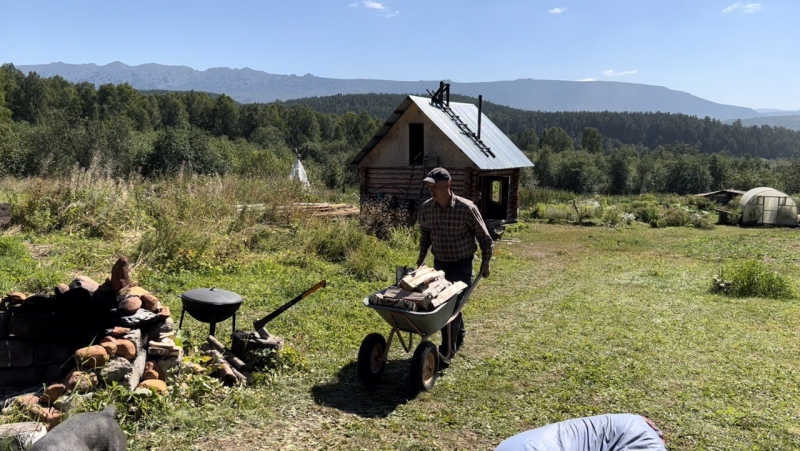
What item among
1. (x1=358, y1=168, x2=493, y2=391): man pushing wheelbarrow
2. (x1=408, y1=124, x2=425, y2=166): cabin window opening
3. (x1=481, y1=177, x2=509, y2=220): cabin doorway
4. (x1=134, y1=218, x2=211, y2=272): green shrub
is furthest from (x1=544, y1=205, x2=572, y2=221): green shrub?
(x1=358, y1=168, x2=493, y2=391): man pushing wheelbarrow

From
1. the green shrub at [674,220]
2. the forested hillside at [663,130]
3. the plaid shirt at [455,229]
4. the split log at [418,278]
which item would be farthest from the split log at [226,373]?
the forested hillside at [663,130]

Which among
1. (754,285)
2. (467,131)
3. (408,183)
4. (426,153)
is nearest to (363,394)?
(754,285)

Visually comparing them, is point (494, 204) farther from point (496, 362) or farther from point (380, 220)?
point (496, 362)

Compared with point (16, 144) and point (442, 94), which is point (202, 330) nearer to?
point (442, 94)

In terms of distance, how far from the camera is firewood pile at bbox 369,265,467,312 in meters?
4.82

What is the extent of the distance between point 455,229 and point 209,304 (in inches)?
101

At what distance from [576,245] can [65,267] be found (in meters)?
14.0

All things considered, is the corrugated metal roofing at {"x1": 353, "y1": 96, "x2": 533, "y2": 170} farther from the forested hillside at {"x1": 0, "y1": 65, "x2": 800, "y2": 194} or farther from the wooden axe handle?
the wooden axe handle

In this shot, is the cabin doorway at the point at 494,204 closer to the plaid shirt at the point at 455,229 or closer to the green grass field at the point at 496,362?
the green grass field at the point at 496,362

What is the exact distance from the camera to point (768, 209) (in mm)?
25906

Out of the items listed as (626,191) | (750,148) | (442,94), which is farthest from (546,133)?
(442,94)

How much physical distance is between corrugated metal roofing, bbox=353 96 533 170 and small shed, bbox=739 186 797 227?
12955mm

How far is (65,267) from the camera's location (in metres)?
8.57

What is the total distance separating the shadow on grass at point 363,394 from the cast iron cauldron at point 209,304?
1.14 metres
